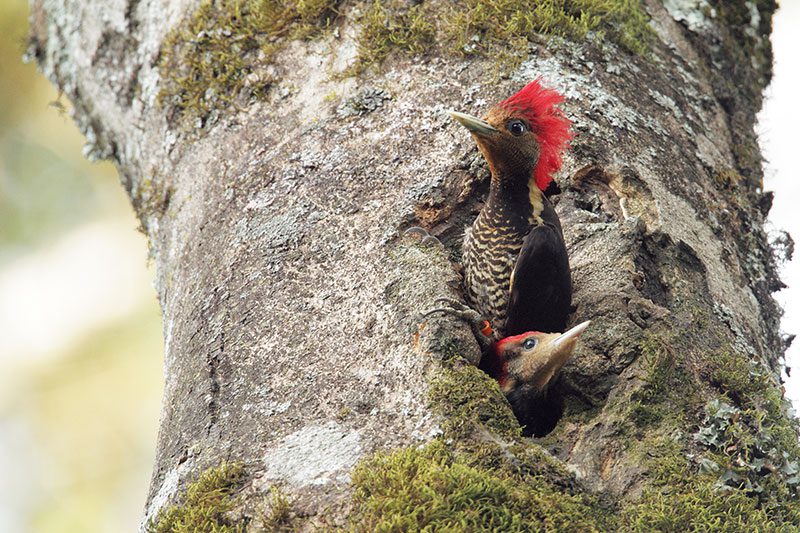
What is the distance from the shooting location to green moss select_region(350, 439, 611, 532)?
2029 millimetres

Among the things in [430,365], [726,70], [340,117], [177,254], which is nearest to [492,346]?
[430,365]

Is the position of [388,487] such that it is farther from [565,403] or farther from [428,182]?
[428,182]

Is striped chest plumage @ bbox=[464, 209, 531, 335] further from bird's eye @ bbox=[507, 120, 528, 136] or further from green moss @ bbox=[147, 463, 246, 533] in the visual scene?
green moss @ bbox=[147, 463, 246, 533]

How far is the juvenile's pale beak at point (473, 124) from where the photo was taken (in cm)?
296

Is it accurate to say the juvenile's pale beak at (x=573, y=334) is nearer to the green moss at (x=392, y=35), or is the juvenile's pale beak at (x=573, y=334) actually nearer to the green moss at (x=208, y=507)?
the green moss at (x=208, y=507)

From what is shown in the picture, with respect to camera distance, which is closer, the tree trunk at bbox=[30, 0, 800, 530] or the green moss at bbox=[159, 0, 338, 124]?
the tree trunk at bbox=[30, 0, 800, 530]

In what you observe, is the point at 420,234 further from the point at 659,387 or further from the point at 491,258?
the point at 659,387

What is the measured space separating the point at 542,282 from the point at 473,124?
0.58 metres

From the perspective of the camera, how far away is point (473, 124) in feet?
9.77

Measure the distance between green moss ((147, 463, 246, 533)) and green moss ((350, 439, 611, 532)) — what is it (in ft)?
1.14

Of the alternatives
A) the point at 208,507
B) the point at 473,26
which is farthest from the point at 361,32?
the point at 208,507

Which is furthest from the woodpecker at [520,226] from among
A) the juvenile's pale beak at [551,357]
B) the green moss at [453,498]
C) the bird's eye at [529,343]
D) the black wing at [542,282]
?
the green moss at [453,498]

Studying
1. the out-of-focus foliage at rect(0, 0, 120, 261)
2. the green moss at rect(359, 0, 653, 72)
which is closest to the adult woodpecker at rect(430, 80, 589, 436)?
the green moss at rect(359, 0, 653, 72)

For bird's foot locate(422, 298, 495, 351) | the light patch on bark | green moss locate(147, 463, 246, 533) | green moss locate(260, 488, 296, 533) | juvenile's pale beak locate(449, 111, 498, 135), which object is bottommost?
green moss locate(147, 463, 246, 533)
